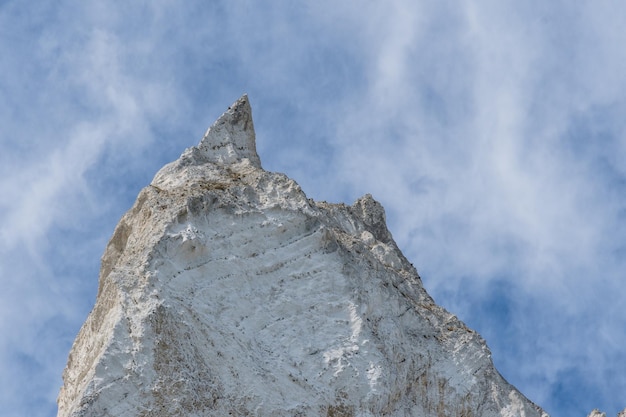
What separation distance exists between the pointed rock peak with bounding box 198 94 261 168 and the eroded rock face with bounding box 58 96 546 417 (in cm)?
250

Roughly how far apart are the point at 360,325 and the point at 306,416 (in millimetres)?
3175

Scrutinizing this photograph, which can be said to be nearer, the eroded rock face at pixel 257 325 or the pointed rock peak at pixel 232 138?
the eroded rock face at pixel 257 325

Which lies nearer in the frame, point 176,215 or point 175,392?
point 175,392

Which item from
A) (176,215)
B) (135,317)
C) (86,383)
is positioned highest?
(176,215)

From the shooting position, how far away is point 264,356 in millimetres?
25250

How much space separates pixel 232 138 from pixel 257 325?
412 inches

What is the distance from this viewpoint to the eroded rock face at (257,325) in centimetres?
2358

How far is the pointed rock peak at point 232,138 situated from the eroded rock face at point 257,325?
98.5 inches

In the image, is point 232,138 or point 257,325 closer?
point 257,325

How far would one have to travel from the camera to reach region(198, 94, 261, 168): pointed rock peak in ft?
112

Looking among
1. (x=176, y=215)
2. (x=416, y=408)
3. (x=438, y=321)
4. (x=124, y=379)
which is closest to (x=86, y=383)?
(x=124, y=379)

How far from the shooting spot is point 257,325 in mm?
25984

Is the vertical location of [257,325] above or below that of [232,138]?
below

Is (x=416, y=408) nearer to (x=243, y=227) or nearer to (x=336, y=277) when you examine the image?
(x=336, y=277)
